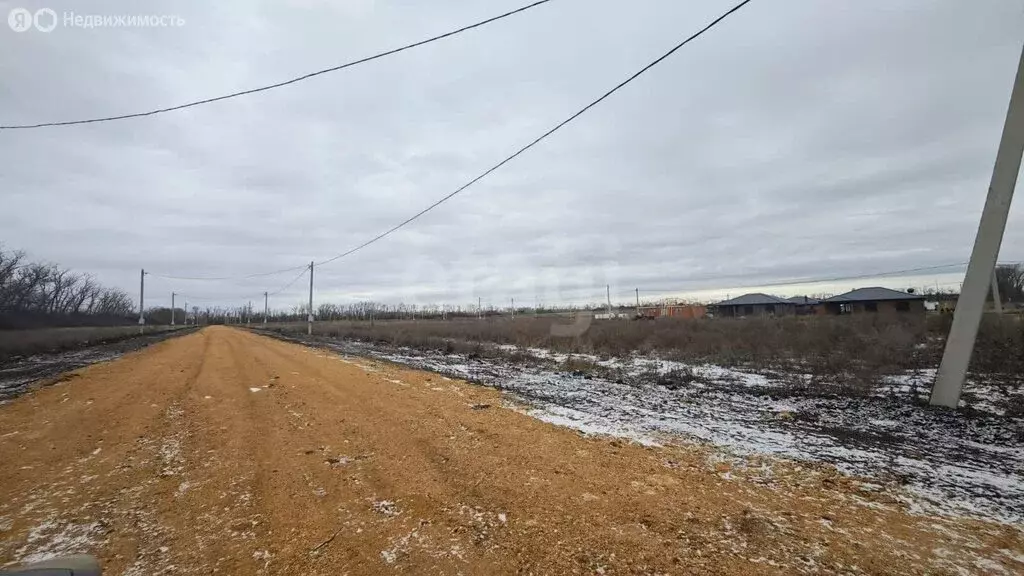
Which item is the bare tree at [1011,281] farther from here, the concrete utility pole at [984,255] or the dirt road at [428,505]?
the dirt road at [428,505]

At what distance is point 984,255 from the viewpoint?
7.94m

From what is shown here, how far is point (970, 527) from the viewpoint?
11.1ft

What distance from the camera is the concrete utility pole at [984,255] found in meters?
7.76

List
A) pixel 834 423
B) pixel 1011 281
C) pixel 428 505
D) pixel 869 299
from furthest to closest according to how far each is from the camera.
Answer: pixel 869 299
pixel 1011 281
pixel 834 423
pixel 428 505

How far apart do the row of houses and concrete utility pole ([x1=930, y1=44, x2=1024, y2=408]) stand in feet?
145

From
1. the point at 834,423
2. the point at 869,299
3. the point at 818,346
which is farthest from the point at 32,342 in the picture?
the point at 869,299

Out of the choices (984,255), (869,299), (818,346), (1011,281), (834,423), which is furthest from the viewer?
(869,299)

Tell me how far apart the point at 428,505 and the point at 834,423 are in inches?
271

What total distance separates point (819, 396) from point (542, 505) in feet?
28.3

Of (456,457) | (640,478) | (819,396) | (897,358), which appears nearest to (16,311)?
(456,457)

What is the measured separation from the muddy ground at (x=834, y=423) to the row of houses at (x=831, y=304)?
43.3m

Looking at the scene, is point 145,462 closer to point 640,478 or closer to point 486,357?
point 640,478

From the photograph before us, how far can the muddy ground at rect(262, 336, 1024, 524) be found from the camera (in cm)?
443

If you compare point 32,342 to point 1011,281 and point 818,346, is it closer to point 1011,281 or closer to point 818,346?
point 818,346
